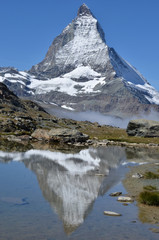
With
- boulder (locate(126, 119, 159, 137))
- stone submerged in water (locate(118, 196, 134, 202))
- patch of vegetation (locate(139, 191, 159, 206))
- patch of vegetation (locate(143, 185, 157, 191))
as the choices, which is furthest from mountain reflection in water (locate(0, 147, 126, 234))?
boulder (locate(126, 119, 159, 137))

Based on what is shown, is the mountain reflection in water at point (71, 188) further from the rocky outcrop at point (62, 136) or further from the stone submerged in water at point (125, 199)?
the rocky outcrop at point (62, 136)

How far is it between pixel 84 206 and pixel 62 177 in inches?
413

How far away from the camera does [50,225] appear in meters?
16.6

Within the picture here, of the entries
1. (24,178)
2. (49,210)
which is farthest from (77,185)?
(49,210)

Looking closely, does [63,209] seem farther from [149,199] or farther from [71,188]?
[149,199]

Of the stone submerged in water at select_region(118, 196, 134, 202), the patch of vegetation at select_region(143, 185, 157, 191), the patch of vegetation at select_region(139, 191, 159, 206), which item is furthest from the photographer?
the patch of vegetation at select_region(143, 185, 157, 191)

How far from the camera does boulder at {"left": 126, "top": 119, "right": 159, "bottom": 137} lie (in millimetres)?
113562

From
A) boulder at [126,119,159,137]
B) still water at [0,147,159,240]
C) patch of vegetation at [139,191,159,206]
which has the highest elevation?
boulder at [126,119,159,137]

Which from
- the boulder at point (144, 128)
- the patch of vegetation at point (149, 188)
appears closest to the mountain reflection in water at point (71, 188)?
the patch of vegetation at point (149, 188)

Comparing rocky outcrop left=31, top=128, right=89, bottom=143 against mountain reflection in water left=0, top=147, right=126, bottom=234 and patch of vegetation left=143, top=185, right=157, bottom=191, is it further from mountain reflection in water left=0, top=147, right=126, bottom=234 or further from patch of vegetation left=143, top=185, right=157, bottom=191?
patch of vegetation left=143, top=185, right=157, bottom=191

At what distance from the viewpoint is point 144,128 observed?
377 ft

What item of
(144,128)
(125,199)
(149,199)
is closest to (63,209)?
(125,199)

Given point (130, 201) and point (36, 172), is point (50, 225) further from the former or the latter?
point (36, 172)

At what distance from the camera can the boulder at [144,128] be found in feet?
373
